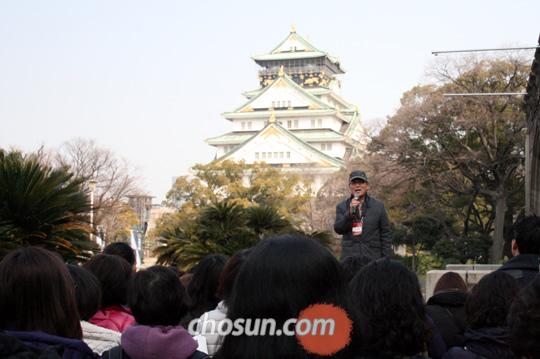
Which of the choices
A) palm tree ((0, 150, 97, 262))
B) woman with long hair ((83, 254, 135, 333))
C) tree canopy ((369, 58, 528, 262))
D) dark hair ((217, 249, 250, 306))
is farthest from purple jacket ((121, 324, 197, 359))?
tree canopy ((369, 58, 528, 262))

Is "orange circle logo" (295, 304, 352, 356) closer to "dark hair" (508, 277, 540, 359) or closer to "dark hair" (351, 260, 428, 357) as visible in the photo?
"dark hair" (508, 277, 540, 359)

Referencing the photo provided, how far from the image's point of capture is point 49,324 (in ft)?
11.6

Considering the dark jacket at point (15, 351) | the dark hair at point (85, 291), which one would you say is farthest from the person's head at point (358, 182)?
the dark jacket at point (15, 351)

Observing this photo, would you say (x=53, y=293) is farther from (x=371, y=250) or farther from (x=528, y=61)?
(x=528, y=61)

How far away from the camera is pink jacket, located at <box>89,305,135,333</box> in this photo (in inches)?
197

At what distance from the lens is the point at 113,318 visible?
508cm

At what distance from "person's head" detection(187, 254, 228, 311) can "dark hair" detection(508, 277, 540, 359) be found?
314 cm

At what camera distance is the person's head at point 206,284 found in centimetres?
569

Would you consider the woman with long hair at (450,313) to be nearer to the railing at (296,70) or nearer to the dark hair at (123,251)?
the dark hair at (123,251)

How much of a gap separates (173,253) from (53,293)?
8467 millimetres

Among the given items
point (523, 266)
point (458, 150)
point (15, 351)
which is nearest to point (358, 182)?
point (523, 266)

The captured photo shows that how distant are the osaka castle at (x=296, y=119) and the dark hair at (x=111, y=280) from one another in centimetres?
5933

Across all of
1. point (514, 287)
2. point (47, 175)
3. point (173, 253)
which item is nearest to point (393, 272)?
point (514, 287)

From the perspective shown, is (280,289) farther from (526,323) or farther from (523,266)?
(523,266)
